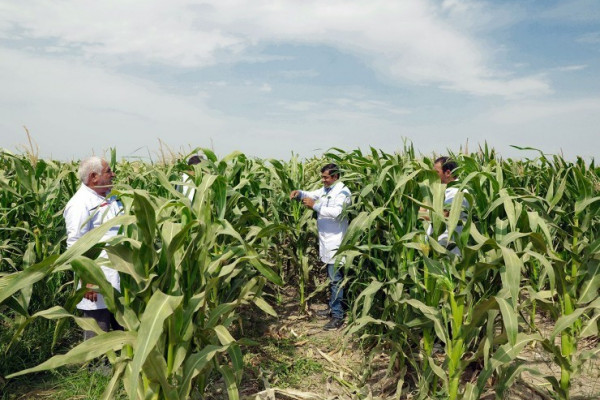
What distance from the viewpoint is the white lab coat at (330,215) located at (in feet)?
16.2

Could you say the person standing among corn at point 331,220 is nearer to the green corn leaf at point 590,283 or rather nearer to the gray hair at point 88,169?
the gray hair at point 88,169

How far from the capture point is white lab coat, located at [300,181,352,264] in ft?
16.2

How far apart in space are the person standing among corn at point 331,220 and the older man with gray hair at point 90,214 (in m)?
1.96

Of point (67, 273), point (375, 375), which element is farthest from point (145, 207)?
point (67, 273)

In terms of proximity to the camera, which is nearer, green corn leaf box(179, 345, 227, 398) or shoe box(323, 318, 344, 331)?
green corn leaf box(179, 345, 227, 398)

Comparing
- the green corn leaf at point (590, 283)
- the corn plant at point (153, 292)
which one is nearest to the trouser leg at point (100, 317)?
the corn plant at point (153, 292)

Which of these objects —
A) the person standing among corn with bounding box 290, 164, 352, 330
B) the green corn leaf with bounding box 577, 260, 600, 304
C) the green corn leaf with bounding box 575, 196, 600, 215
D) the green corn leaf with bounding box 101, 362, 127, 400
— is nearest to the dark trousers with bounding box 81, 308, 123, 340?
the green corn leaf with bounding box 101, 362, 127, 400

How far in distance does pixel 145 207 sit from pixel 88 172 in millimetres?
2348

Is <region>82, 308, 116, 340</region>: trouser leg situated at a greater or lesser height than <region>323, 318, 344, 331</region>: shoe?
greater

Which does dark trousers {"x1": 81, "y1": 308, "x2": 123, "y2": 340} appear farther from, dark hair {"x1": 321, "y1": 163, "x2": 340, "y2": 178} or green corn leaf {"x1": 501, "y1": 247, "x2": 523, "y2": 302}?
green corn leaf {"x1": 501, "y1": 247, "x2": 523, "y2": 302}

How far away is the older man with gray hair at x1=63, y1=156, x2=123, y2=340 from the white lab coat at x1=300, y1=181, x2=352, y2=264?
6.73 ft

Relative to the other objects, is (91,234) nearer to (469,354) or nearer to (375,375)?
(375,375)

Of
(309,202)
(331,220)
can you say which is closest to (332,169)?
(309,202)

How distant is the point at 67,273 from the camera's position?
17.0 feet
